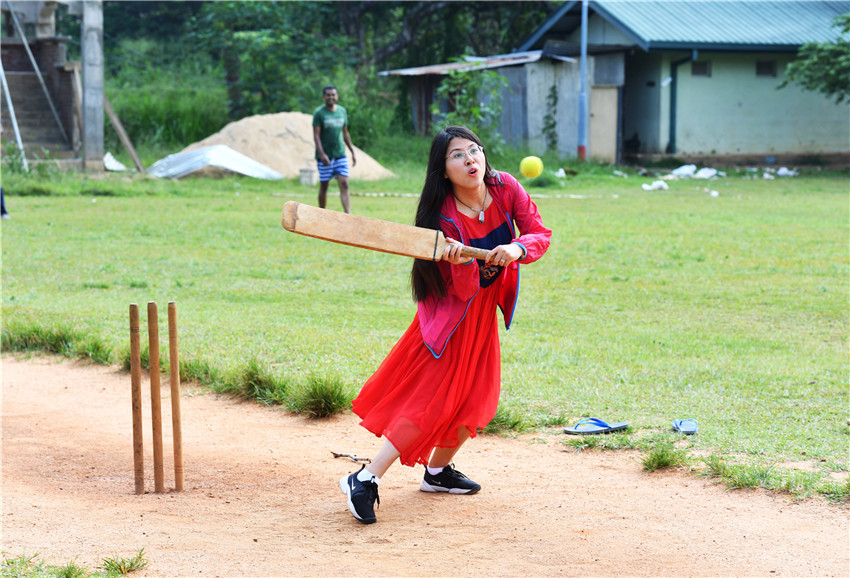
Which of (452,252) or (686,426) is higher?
(452,252)

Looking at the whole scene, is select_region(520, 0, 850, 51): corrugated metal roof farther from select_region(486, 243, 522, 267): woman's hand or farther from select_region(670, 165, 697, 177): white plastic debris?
select_region(486, 243, 522, 267): woman's hand

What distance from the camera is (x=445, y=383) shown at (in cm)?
408

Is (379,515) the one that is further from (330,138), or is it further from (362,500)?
(330,138)

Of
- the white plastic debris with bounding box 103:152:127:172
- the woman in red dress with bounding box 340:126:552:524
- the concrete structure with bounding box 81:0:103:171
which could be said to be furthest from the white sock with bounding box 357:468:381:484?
the white plastic debris with bounding box 103:152:127:172

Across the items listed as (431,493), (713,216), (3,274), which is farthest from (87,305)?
(713,216)

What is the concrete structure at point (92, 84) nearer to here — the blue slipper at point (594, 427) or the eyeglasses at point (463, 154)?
the blue slipper at point (594, 427)

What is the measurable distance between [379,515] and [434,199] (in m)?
1.46

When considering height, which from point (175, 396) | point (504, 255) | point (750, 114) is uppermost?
point (750, 114)

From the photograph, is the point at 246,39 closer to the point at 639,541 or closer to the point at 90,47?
the point at 90,47

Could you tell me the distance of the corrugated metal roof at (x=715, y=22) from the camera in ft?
80.8

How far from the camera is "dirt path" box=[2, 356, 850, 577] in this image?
3564 mm

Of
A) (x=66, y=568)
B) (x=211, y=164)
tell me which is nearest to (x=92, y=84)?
(x=211, y=164)

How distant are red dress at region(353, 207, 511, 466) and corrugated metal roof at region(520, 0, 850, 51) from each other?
70.4 feet

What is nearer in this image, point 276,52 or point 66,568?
point 66,568
